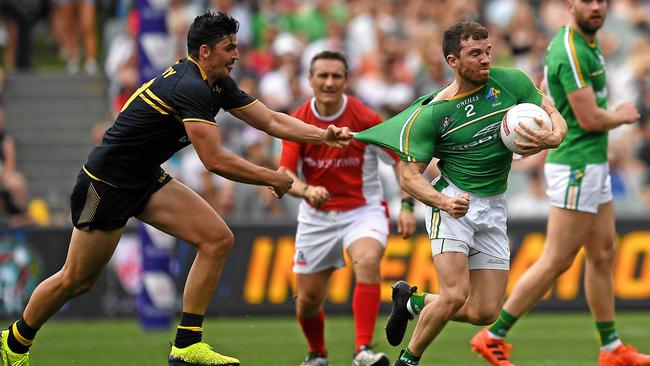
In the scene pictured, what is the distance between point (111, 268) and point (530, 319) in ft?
18.7

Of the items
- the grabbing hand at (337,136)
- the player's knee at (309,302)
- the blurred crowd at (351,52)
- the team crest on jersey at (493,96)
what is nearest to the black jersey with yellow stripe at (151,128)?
the grabbing hand at (337,136)

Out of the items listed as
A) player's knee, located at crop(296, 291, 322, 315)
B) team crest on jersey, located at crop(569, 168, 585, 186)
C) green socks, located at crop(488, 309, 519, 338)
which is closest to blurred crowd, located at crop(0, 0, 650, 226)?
player's knee, located at crop(296, 291, 322, 315)

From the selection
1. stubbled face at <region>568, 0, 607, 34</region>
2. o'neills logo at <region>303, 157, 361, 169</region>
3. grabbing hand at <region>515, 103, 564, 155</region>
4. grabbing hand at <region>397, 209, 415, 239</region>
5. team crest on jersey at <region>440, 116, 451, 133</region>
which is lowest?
grabbing hand at <region>397, 209, 415, 239</region>

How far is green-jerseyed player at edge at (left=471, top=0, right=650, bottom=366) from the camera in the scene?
32.8 ft

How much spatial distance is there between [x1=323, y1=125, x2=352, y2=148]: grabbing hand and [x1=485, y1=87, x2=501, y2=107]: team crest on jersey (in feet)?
3.83

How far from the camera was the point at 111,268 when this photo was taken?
1633 centimetres

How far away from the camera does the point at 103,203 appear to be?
344 inches

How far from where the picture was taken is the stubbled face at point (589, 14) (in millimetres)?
10000

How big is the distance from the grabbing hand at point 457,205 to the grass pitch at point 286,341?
297 cm

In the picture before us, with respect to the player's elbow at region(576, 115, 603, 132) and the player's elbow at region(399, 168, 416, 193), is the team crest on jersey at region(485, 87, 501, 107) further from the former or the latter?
the player's elbow at region(576, 115, 603, 132)

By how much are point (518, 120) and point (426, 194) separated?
0.82 m

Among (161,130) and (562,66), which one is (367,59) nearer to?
(562,66)

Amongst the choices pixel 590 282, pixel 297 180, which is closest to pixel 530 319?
pixel 590 282

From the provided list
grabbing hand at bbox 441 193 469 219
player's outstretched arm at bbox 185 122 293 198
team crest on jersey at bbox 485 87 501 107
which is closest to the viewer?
grabbing hand at bbox 441 193 469 219
